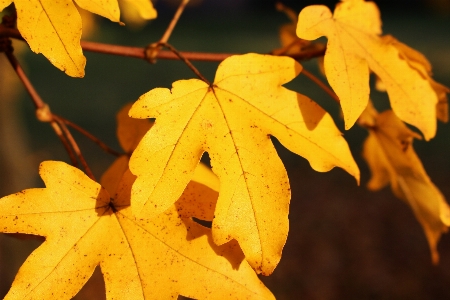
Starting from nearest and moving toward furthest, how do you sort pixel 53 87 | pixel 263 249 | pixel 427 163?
1. pixel 263 249
2. pixel 427 163
3. pixel 53 87

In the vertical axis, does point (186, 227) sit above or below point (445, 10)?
above

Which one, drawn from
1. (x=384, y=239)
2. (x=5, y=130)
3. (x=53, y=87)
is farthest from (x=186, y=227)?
(x=53, y=87)

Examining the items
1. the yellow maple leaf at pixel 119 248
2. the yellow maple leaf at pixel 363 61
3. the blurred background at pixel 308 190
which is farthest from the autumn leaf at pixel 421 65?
the blurred background at pixel 308 190

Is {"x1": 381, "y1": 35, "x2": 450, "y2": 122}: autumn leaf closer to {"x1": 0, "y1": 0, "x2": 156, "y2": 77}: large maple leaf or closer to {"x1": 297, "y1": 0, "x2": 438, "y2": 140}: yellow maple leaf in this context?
{"x1": 297, "y1": 0, "x2": 438, "y2": 140}: yellow maple leaf

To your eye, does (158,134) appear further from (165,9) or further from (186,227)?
(165,9)

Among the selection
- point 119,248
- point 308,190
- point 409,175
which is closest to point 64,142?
point 119,248

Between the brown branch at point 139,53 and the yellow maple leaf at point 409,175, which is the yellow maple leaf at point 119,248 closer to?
the brown branch at point 139,53

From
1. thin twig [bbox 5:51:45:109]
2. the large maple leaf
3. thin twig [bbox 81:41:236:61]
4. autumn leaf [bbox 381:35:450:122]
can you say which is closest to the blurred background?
thin twig [bbox 5:51:45:109]
